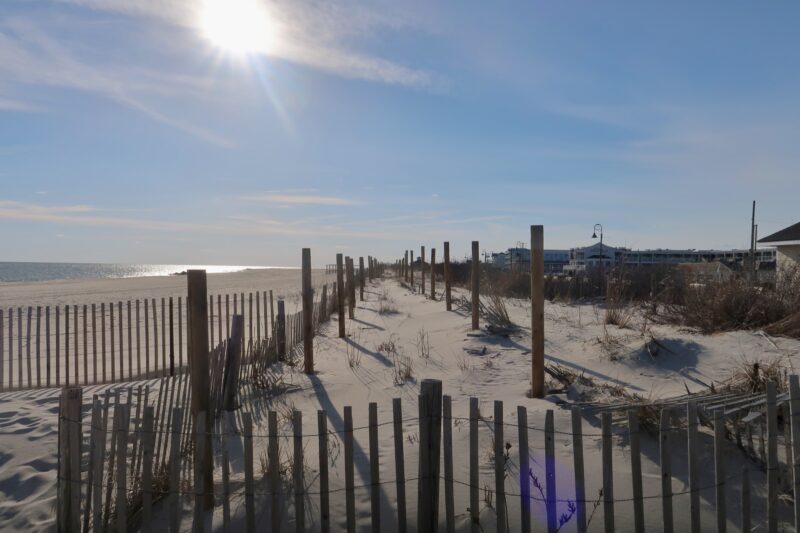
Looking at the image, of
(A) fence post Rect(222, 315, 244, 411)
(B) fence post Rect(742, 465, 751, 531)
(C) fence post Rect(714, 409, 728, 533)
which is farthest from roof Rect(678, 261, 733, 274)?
(A) fence post Rect(222, 315, 244, 411)

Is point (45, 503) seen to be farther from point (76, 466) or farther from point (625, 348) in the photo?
point (625, 348)

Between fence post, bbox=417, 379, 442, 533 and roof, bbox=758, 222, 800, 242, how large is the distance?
20.4 meters

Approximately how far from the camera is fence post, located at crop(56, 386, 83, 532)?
347 centimetres

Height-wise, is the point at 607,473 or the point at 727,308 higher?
the point at 727,308

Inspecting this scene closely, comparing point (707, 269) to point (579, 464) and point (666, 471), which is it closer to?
point (666, 471)

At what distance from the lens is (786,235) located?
20156 mm

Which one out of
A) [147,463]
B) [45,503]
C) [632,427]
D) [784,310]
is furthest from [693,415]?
[784,310]

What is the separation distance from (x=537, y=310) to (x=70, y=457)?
480cm

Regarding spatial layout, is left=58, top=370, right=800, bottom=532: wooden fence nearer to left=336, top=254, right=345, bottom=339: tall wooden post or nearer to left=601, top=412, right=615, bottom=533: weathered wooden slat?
left=601, top=412, right=615, bottom=533: weathered wooden slat

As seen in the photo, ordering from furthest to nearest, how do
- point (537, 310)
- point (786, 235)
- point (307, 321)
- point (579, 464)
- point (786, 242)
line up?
point (786, 235), point (786, 242), point (307, 321), point (537, 310), point (579, 464)

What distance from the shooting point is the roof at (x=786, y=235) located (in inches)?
769

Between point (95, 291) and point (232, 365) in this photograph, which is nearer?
point (232, 365)

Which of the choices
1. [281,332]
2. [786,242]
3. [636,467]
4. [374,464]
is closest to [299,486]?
[374,464]

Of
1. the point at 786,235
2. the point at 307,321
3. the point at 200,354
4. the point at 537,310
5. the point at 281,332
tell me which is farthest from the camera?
the point at 786,235
